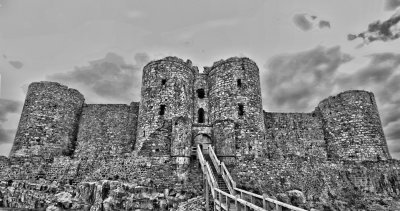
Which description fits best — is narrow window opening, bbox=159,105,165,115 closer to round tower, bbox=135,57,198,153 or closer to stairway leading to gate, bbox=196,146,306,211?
round tower, bbox=135,57,198,153

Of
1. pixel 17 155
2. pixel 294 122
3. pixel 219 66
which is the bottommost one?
pixel 17 155

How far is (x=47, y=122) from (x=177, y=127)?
11.8 m

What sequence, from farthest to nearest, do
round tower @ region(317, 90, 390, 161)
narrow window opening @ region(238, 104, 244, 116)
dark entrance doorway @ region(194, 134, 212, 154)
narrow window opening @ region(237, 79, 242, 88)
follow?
narrow window opening @ region(237, 79, 242, 88) → round tower @ region(317, 90, 390, 161) → narrow window opening @ region(238, 104, 244, 116) → dark entrance doorway @ region(194, 134, 212, 154)

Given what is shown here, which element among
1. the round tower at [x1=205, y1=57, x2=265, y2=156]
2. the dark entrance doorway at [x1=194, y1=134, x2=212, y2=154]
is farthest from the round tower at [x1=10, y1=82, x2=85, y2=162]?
the round tower at [x1=205, y1=57, x2=265, y2=156]

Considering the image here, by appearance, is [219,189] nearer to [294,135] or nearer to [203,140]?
[203,140]

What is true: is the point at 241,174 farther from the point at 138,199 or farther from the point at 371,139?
the point at 371,139

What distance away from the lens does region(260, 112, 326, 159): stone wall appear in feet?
68.4

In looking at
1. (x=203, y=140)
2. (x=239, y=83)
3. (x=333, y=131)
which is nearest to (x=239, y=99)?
(x=239, y=83)

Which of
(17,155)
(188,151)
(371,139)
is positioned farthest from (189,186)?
(371,139)

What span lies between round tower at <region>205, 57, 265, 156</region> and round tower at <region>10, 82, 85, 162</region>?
41.2 ft

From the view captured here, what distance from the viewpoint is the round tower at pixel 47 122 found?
1898cm

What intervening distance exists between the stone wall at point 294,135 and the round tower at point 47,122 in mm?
17312

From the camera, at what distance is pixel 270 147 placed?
20.9 meters

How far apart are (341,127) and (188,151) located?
45.9ft
